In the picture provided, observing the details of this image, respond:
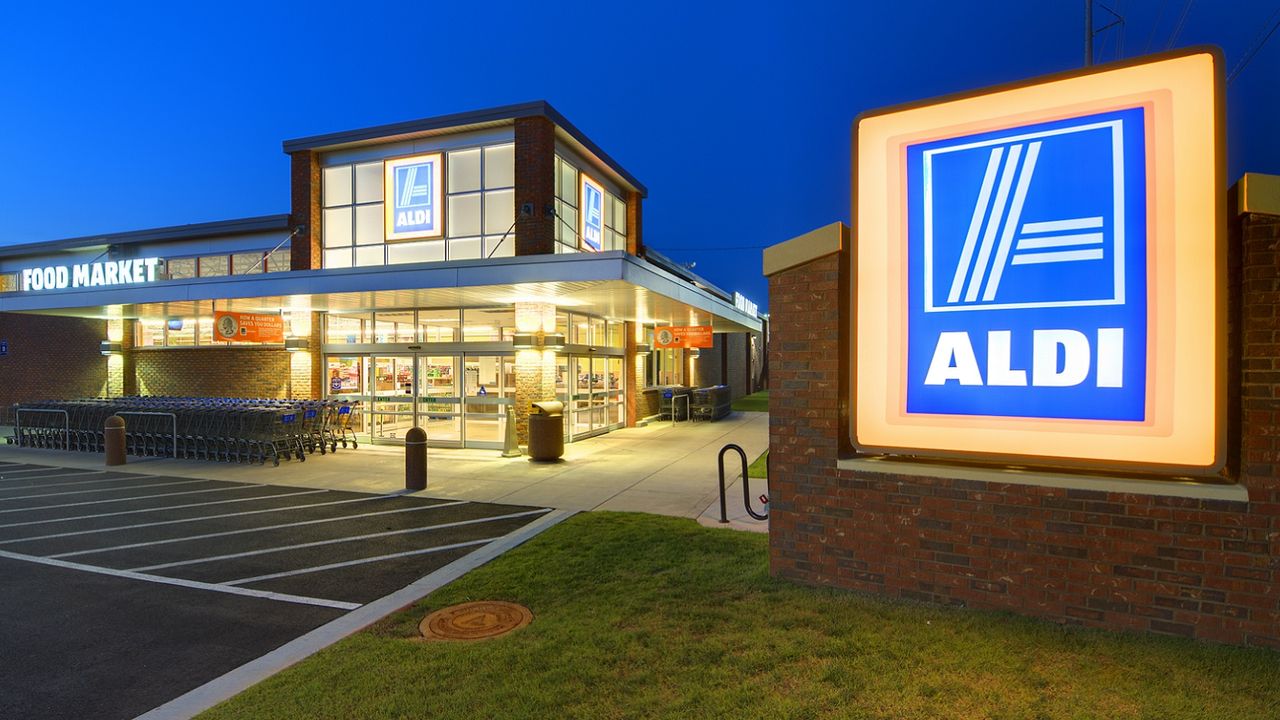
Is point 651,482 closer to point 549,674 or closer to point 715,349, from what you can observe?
point 549,674

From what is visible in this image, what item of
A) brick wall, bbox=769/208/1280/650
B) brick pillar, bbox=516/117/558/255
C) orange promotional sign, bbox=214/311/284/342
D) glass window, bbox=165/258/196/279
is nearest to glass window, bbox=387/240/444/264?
brick pillar, bbox=516/117/558/255

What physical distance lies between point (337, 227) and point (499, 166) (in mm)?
4974

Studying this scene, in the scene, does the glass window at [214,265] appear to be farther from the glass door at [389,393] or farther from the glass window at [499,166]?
the glass window at [499,166]

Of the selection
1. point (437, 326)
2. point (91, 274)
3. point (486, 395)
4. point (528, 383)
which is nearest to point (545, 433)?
point (528, 383)

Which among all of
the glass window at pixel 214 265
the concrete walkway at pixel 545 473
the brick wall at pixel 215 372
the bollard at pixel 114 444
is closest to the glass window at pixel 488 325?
the concrete walkway at pixel 545 473

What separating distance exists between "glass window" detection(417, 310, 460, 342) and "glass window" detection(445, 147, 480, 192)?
10.4 feet

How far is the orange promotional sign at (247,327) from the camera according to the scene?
14.6 meters

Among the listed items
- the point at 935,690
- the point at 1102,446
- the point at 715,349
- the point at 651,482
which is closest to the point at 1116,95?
the point at 1102,446

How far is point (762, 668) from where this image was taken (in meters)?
3.96

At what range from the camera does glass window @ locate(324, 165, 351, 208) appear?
660 inches

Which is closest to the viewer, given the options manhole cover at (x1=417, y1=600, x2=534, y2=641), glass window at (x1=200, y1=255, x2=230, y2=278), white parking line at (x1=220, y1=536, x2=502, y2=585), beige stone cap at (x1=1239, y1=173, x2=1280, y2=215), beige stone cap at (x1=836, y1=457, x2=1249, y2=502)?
beige stone cap at (x1=1239, y1=173, x2=1280, y2=215)

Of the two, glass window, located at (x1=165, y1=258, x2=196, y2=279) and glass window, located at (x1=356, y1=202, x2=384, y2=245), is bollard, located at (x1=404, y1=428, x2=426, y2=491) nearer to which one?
glass window, located at (x1=356, y1=202, x2=384, y2=245)

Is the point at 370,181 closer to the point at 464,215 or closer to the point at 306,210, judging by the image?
the point at 306,210

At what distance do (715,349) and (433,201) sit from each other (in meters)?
21.9
